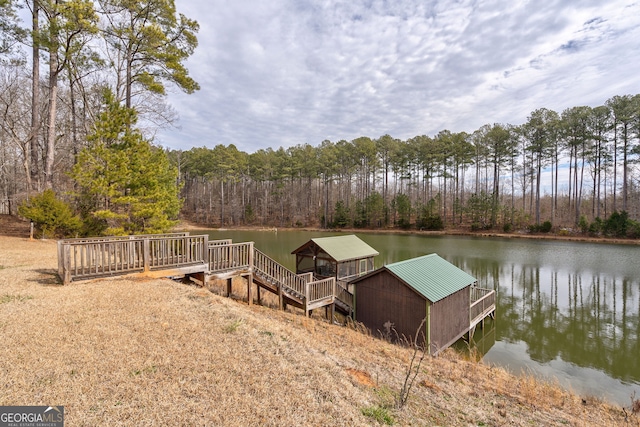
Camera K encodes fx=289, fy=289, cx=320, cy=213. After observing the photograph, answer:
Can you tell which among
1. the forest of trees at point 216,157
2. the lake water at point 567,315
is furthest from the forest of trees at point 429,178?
the lake water at point 567,315

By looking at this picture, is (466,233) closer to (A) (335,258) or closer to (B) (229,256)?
(A) (335,258)

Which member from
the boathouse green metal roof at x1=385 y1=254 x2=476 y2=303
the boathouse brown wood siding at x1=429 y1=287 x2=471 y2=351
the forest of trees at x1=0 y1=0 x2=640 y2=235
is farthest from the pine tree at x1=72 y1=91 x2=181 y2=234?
the boathouse brown wood siding at x1=429 y1=287 x2=471 y2=351

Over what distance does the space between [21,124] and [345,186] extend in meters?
45.3

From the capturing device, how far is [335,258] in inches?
545

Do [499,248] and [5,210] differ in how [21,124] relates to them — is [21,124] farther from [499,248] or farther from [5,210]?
[499,248]

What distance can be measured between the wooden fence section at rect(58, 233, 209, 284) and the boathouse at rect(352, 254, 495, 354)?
6146mm

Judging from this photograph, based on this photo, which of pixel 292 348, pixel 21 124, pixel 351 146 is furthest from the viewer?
pixel 351 146

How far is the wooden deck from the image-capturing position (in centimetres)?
779

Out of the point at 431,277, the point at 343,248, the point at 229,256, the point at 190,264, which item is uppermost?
the point at 229,256

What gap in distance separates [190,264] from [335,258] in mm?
6774

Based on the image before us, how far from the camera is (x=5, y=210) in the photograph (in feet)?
103

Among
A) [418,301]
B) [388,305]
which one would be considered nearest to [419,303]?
[418,301]

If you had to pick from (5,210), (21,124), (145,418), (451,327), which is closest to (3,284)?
(145,418)

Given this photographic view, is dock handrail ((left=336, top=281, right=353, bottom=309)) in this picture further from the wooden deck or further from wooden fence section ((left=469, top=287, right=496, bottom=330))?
wooden fence section ((left=469, top=287, right=496, bottom=330))
